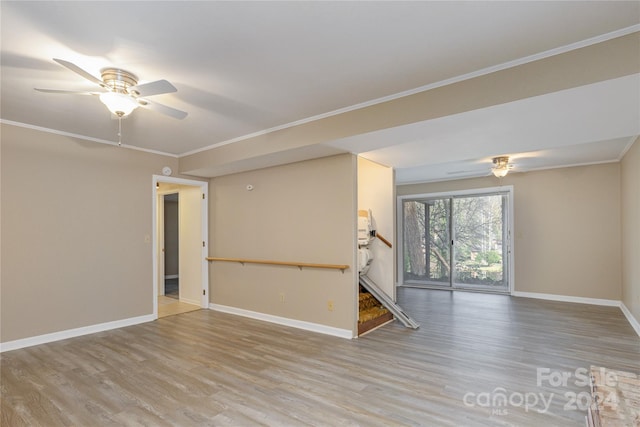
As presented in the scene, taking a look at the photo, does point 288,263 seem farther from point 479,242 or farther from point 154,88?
point 479,242

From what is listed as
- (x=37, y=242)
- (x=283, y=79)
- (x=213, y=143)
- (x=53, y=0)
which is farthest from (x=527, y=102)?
(x=37, y=242)

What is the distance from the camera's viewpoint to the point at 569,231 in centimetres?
611

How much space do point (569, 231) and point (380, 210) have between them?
12.2 ft

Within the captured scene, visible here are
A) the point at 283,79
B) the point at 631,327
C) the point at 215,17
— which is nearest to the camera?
the point at 215,17

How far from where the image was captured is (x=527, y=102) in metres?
2.56

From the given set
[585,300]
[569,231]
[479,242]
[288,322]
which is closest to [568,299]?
[585,300]

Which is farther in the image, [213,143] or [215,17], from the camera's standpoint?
[213,143]

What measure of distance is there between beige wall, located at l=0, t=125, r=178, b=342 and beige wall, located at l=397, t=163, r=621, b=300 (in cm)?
672

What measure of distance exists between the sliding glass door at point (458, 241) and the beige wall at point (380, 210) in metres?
3.08

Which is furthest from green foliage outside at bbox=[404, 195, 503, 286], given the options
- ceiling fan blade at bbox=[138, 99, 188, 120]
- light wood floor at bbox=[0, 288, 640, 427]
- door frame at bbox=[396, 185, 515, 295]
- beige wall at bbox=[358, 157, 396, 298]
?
ceiling fan blade at bbox=[138, 99, 188, 120]

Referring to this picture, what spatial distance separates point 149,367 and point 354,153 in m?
3.19

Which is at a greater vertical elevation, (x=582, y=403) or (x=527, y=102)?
(x=527, y=102)

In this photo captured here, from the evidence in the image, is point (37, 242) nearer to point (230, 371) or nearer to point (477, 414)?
point (230, 371)

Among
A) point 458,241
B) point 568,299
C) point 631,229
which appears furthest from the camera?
point 458,241
